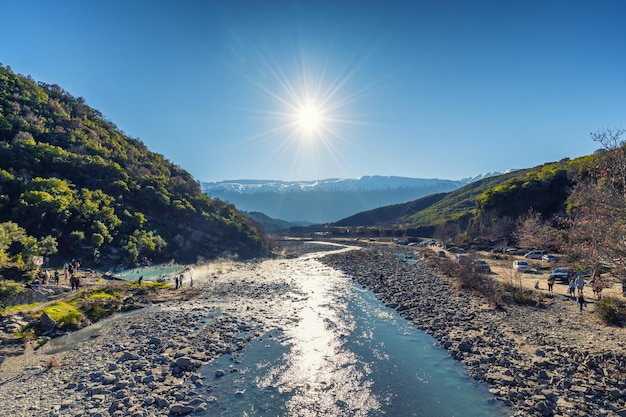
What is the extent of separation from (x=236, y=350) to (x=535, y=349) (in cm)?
1606

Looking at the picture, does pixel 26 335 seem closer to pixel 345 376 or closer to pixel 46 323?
pixel 46 323

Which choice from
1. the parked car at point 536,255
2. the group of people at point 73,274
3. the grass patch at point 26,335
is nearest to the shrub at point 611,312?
the grass patch at point 26,335

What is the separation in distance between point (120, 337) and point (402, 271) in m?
38.5

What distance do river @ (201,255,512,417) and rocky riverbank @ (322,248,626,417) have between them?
1.11 meters

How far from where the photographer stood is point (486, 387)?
568 inches

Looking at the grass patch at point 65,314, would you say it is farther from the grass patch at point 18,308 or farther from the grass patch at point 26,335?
the grass patch at point 26,335

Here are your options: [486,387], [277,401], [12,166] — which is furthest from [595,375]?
[12,166]

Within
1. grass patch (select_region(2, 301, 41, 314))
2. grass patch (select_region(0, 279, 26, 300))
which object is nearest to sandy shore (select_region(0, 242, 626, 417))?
grass patch (select_region(2, 301, 41, 314))

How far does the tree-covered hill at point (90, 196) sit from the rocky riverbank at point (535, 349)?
33313 mm

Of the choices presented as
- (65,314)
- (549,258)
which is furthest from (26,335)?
(549,258)

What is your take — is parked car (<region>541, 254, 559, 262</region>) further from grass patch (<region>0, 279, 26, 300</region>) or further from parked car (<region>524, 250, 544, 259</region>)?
grass patch (<region>0, 279, 26, 300</region>)

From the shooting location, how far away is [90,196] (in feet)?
169

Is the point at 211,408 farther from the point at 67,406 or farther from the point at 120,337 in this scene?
the point at 120,337

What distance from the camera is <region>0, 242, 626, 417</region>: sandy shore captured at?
12852 mm
